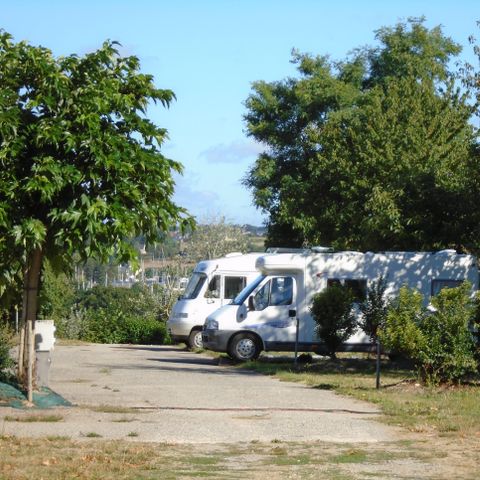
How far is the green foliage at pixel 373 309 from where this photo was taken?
2302 cm

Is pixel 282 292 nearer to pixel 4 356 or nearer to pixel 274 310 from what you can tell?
pixel 274 310

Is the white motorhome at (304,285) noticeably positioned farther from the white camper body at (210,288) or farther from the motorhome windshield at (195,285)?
the motorhome windshield at (195,285)


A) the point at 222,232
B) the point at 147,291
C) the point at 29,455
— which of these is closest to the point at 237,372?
the point at 29,455

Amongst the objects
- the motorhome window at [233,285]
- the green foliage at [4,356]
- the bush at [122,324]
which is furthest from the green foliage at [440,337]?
the bush at [122,324]

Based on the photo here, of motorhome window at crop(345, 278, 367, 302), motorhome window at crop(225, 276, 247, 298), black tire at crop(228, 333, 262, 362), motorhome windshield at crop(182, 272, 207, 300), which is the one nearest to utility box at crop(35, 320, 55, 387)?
black tire at crop(228, 333, 262, 362)

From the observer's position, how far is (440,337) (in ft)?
57.5

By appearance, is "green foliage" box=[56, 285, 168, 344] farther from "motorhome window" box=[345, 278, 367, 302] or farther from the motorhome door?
"motorhome window" box=[345, 278, 367, 302]

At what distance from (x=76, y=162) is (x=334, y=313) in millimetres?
10590

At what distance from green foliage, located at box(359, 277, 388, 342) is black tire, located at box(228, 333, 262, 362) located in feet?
9.50

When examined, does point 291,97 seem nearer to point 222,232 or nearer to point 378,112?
point 378,112

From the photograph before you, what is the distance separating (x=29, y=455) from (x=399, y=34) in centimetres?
3822

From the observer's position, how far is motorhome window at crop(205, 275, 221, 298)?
29656 millimetres

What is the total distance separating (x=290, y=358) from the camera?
2602 cm

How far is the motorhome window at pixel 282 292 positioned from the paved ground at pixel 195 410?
104 inches
